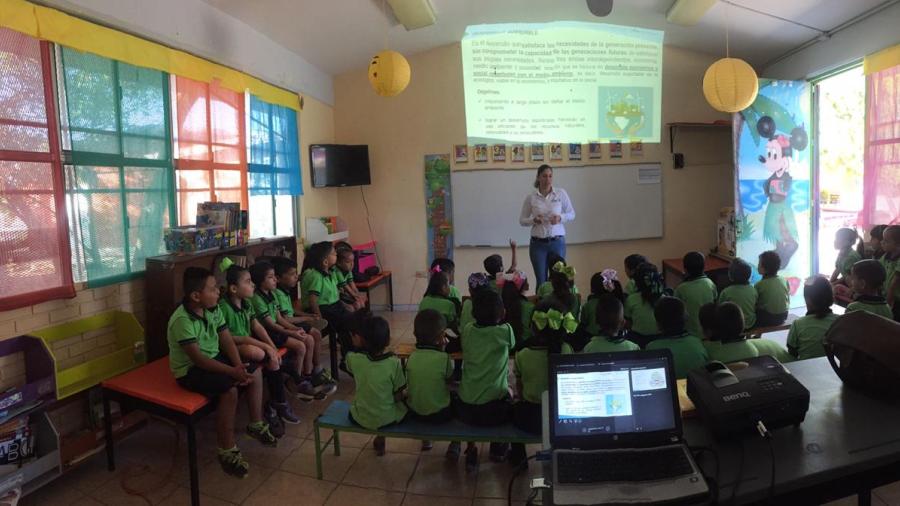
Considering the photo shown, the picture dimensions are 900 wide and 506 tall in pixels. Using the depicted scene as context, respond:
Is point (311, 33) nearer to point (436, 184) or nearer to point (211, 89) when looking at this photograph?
point (211, 89)

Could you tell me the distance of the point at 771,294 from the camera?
123 inches

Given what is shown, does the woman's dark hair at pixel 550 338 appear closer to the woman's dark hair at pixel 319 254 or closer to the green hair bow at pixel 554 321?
the green hair bow at pixel 554 321

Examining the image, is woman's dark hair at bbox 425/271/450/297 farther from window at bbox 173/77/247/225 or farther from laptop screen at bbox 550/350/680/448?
laptop screen at bbox 550/350/680/448

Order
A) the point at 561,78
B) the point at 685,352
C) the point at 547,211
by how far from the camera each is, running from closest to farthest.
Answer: the point at 685,352 < the point at 547,211 < the point at 561,78

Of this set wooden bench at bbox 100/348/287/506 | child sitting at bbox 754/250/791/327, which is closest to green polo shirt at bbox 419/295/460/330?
wooden bench at bbox 100/348/287/506

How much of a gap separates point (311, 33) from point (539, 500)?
4.11m

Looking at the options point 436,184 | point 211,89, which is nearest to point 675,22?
point 436,184

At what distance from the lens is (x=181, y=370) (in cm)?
233

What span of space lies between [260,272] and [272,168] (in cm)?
145

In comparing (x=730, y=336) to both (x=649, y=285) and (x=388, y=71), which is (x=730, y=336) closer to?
(x=649, y=285)

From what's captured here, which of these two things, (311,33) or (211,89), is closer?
(211,89)

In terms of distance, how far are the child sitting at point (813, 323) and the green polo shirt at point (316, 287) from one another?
2.77 m

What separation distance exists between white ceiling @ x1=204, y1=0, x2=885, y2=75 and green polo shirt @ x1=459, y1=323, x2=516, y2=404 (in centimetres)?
277

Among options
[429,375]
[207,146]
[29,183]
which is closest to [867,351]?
[429,375]
